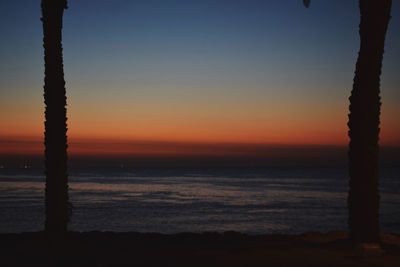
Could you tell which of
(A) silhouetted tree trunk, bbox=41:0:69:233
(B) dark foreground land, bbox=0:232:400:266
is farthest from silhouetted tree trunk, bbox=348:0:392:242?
(A) silhouetted tree trunk, bbox=41:0:69:233

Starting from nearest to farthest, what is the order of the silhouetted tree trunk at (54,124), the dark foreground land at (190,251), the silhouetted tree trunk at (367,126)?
the dark foreground land at (190,251), the silhouetted tree trunk at (367,126), the silhouetted tree trunk at (54,124)

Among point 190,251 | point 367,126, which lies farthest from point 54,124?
point 367,126

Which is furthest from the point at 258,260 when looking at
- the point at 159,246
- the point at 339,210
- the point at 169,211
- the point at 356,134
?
the point at 339,210

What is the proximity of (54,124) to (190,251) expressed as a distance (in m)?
4.43

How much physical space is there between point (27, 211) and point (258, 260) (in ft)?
97.3

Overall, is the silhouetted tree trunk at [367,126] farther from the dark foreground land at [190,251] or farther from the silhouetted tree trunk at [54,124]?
the silhouetted tree trunk at [54,124]

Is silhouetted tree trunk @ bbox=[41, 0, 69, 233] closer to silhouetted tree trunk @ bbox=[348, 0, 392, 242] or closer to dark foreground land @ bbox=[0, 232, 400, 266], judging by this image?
dark foreground land @ bbox=[0, 232, 400, 266]

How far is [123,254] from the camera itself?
28.8 ft

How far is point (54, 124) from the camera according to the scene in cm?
1077

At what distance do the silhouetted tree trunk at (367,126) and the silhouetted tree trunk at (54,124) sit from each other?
6.38 m

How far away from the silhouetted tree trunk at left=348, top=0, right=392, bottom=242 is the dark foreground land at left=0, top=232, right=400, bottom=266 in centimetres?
55

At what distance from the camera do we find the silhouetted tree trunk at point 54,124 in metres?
10.7

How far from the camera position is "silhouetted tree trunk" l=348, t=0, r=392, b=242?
931cm

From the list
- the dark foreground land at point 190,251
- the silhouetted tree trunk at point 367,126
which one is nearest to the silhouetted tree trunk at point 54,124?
the dark foreground land at point 190,251
